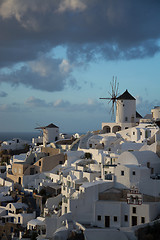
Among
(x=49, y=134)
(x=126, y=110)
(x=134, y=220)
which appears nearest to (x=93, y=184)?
(x=134, y=220)

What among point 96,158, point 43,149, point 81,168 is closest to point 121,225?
point 81,168

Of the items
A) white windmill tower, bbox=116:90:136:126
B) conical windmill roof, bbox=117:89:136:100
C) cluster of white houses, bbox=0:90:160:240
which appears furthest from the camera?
conical windmill roof, bbox=117:89:136:100

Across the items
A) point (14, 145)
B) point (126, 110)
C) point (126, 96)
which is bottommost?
point (14, 145)

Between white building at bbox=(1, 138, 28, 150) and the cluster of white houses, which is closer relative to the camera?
Result: the cluster of white houses

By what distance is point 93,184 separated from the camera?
28594 mm

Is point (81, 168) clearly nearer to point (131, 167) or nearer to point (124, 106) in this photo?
point (131, 167)

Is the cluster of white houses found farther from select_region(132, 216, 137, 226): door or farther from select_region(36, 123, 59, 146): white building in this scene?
select_region(36, 123, 59, 146): white building

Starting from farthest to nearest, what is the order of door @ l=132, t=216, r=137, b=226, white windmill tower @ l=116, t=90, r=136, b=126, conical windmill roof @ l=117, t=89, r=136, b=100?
1. conical windmill roof @ l=117, t=89, r=136, b=100
2. white windmill tower @ l=116, t=90, r=136, b=126
3. door @ l=132, t=216, r=137, b=226

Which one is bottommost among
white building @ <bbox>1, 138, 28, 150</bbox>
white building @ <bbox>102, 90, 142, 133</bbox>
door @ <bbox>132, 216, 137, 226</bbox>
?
door @ <bbox>132, 216, 137, 226</bbox>

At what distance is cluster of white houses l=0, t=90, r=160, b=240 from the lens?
86.6ft

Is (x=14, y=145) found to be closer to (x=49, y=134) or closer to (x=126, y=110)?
(x=49, y=134)

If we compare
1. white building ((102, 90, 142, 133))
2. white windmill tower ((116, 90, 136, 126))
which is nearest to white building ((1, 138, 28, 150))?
white building ((102, 90, 142, 133))

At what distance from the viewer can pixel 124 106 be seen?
50.1 m

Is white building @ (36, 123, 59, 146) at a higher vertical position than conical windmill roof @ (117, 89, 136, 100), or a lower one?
lower
